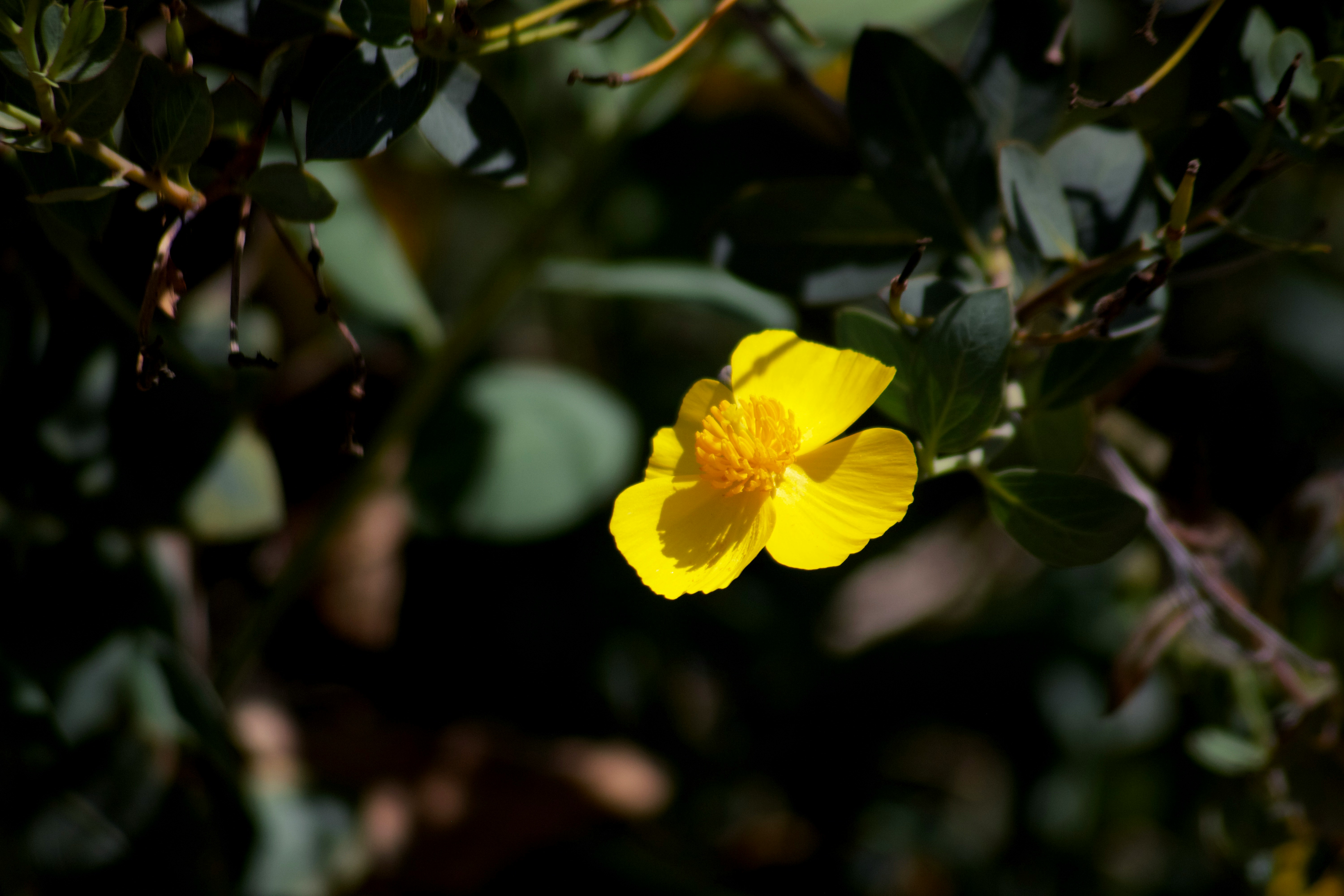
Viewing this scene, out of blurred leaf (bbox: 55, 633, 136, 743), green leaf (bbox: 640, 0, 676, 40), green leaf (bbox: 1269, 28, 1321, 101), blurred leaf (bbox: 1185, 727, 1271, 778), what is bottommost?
blurred leaf (bbox: 1185, 727, 1271, 778)

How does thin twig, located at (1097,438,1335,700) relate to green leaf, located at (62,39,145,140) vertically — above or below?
below

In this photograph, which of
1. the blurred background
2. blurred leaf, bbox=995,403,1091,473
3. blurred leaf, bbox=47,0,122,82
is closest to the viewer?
blurred leaf, bbox=47,0,122,82

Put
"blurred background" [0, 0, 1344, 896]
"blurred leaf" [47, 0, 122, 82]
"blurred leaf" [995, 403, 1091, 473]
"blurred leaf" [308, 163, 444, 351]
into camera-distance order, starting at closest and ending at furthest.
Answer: "blurred leaf" [47, 0, 122, 82] → "blurred leaf" [995, 403, 1091, 473] → "blurred background" [0, 0, 1344, 896] → "blurred leaf" [308, 163, 444, 351]

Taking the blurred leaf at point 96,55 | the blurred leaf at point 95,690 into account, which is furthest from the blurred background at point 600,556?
the blurred leaf at point 96,55

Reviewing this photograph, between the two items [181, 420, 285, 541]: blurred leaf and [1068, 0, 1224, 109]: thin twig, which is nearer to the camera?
[1068, 0, 1224, 109]: thin twig

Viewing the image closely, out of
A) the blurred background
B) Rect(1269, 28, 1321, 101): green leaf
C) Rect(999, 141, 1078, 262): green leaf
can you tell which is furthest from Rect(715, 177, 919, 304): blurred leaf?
Rect(1269, 28, 1321, 101): green leaf

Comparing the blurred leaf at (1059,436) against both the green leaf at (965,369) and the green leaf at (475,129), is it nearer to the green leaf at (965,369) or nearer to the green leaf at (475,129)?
the green leaf at (965,369)

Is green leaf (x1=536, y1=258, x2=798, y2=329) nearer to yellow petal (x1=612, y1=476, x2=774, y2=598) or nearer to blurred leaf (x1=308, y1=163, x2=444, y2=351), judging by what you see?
blurred leaf (x1=308, y1=163, x2=444, y2=351)
